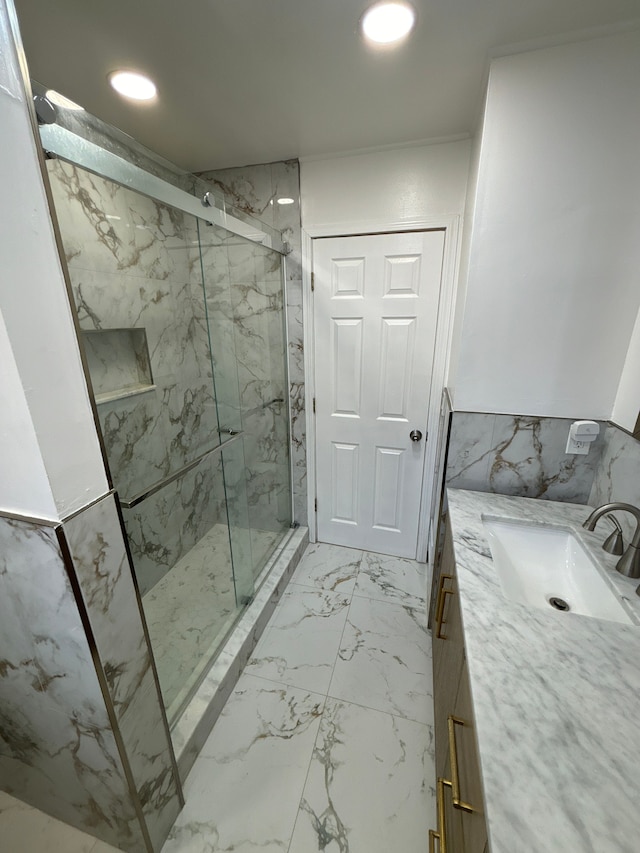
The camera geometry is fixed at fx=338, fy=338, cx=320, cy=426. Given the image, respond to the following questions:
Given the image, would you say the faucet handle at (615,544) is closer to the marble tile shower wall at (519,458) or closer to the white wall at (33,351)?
the marble tile shower wall at (519,458)

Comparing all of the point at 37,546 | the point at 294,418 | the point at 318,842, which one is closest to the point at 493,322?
the point at 294,418

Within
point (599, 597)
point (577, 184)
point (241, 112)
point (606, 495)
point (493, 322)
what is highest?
point (241, 112)

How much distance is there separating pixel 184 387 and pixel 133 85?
4.38 ft

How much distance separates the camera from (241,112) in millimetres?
1402

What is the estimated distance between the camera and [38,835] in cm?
107

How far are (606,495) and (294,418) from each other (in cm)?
162

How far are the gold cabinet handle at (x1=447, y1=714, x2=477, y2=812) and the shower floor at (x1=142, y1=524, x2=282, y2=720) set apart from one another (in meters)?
1.08

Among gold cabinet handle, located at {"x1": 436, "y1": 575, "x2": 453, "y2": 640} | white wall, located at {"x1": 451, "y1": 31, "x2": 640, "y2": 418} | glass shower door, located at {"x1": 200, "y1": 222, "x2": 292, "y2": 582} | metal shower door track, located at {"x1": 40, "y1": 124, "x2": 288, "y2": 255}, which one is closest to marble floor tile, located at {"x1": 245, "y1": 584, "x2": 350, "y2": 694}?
glass shower door, located at {"x1": 200, "y1": 222, "x2": 292, "y2": 582}

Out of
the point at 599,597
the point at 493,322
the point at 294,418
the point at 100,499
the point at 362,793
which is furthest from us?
the point at 294,418

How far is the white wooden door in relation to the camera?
1836mm

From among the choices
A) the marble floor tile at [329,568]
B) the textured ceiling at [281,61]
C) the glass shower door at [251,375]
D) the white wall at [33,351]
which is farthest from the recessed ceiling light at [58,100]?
the marble floor tile at [329,568]

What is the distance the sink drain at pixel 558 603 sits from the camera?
1.02 meters

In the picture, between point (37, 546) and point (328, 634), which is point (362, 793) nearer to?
point (328, 634)

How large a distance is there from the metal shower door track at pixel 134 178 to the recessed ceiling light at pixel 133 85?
0.33 meters
